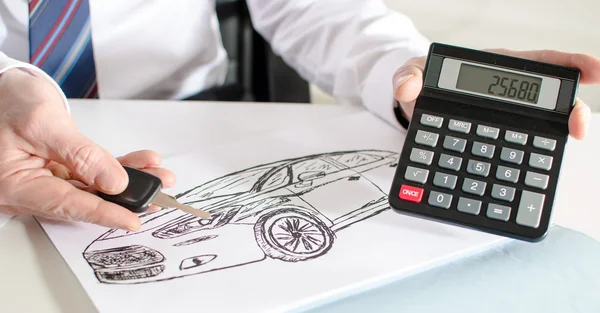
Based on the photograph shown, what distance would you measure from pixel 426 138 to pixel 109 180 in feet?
0.67

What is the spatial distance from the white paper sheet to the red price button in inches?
0.9

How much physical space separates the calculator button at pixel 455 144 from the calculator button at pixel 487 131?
12mm

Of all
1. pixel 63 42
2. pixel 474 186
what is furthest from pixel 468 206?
pixel 63 42

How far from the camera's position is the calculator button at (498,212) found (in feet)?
1.18

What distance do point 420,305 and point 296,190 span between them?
0.13m

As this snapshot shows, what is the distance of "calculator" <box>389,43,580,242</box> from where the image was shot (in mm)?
365

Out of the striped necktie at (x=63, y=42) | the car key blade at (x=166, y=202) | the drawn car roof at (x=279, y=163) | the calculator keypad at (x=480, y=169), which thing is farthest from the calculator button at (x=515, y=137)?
the striped necktie at (x=63, y=42)

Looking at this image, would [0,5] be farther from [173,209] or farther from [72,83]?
→ [173,209]

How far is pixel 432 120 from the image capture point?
41cm

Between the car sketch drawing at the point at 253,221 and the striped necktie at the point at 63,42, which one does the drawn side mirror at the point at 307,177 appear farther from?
the striped necktie at the point at 63,42

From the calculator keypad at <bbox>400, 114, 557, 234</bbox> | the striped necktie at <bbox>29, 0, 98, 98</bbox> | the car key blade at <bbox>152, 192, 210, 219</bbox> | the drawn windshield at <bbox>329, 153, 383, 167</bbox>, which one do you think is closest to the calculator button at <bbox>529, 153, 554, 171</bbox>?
the calculator keypad at <bbox>400, 114, 557, 234</bbox>

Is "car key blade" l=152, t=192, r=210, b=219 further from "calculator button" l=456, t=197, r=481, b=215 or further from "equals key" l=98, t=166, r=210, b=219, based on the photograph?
"calculator button" l=456, t=197, r=481, b=215

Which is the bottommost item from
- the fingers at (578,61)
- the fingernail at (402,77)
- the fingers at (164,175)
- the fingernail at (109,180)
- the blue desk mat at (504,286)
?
the blue desk mat at (504,286)

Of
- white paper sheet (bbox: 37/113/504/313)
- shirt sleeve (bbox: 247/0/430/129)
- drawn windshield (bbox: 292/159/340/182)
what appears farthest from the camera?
shirt sleeve (bbox: 247/0/430/129)
